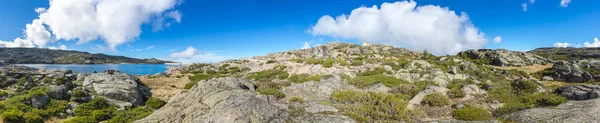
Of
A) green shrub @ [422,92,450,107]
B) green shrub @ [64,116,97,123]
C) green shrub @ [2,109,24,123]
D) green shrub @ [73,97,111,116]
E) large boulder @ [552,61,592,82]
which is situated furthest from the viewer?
large boulder @ [552,61,592,82]

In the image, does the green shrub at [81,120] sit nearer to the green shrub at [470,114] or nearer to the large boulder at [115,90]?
the large boulder at [115,90]

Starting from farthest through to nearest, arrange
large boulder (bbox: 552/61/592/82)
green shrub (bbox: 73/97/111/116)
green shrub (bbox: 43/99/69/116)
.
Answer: large boulder (bbox: 552/61/592/82) → green shrub (bbox: 73/97/111/116) → green shrub (bbox: 43/99/69/116)

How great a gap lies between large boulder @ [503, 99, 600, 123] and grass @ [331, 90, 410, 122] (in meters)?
5.67

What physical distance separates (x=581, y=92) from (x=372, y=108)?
47.7 feet

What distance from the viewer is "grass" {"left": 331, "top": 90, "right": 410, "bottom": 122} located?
12.9m

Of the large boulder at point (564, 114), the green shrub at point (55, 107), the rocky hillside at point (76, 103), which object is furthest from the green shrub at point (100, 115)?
the large boulder at point (564, 114)

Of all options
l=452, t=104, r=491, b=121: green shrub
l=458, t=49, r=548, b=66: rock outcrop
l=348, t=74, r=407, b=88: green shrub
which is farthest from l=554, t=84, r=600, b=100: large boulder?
l=458, t=49, r=548, b=66: rock outcrop

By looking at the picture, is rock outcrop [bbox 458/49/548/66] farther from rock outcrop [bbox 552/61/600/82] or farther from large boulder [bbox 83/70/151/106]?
large boulder [bbox 83/70/151/106]

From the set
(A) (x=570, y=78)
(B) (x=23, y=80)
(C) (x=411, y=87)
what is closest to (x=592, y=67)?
(A) (x=570, y=78)

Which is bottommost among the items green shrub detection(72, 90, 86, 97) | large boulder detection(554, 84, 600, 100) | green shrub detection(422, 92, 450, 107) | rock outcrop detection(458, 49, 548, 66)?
green shrub detection(422, 92, 450, 107)

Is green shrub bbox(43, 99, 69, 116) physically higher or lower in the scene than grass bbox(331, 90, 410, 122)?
lower

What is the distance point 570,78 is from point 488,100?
44.0m

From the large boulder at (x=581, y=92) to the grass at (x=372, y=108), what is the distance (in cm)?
1182

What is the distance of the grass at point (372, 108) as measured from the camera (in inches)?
508
